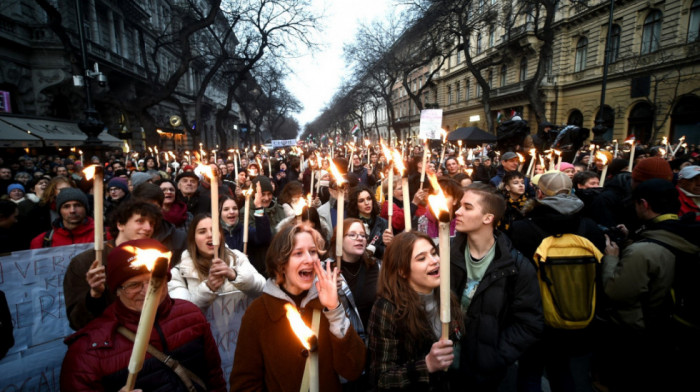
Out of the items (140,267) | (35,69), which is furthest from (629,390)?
(35,69)

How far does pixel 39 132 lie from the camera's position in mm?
14000

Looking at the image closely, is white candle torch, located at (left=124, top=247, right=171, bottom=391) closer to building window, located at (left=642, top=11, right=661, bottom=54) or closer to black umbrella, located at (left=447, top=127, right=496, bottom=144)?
black umbrella, located at (left=447, top=127, right=496, bottom=144)

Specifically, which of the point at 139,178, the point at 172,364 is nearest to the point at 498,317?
the point at 172,364

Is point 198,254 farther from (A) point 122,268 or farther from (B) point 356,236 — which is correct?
(B) point 356,236

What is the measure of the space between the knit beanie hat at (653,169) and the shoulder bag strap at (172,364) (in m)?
4.20

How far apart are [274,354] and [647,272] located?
7.82 ft

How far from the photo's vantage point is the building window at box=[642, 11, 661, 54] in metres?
19.9

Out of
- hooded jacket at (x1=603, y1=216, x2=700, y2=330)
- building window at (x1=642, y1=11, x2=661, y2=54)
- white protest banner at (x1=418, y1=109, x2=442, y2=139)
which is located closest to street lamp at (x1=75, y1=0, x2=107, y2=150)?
white protest banner at (x1=418, y1=109, x2=442, y2=139)

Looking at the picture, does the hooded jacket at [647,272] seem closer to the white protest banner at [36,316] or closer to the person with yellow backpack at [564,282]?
the person with yellow backpack at [564,282]

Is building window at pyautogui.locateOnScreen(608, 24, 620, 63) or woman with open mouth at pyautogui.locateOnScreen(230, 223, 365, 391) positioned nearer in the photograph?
woman with open mouth at pyautogui.locateOnScreen(230, 223, 365, 391)

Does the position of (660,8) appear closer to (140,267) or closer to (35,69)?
(140,267)

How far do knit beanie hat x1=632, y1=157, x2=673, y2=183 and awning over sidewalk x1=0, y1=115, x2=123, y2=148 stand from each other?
1671cm

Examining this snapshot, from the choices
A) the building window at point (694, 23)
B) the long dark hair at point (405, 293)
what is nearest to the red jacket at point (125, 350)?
the long dark hair at point (405, 293)

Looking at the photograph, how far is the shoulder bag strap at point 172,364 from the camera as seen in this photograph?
5.51 feet
